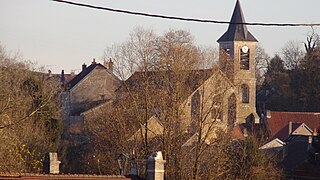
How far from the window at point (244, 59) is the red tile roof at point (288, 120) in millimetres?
13849

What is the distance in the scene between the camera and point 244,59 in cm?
7912

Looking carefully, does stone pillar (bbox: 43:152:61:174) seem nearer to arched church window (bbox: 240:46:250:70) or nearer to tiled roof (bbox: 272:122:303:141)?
tiled roof (bbox: 272:122:303:141)

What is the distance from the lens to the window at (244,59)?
78.4m

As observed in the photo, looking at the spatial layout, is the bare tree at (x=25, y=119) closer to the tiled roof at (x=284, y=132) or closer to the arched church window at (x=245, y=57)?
the tiled roof at (x=284, y=132)

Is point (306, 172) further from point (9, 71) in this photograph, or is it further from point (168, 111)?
point (9, 71)

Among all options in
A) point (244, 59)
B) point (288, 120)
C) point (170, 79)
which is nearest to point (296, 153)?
point (288, 120)

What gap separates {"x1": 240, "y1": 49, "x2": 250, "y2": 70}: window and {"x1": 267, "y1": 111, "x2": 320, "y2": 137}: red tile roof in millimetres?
13849

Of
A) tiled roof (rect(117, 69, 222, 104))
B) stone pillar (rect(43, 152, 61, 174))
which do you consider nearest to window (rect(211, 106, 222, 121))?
tiled roof (rect(117, 69, 222, 104))

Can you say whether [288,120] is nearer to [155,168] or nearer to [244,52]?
[244,52]

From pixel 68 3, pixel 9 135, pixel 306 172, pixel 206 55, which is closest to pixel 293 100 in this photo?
pixel 306 172

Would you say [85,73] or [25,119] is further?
[85,73]

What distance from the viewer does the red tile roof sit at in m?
63.7

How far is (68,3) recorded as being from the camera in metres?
13.6

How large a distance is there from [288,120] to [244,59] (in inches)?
631
